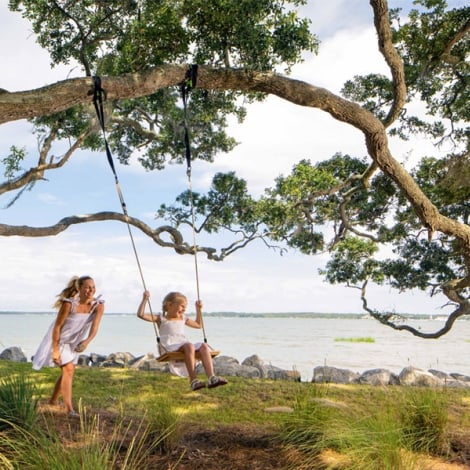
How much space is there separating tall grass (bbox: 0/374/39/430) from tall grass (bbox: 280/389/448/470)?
1.86m

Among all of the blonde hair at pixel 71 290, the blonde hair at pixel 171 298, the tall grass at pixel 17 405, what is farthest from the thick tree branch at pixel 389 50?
the tall grass at pixel 17 405

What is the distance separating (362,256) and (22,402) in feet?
28.6

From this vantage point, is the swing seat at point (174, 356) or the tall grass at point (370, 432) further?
the swing seat at point (174, 356)

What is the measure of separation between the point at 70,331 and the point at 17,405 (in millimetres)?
1063

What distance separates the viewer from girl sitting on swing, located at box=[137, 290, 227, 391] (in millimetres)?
5139

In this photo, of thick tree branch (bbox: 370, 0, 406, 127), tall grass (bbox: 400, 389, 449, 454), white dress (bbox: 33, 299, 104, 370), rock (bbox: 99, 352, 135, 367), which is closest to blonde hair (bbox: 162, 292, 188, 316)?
white dress (bbox: 33, 299, 104, 370)

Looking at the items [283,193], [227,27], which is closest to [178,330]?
[227,27]

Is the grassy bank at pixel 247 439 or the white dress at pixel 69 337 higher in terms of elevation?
the white dress at pixel 69 337

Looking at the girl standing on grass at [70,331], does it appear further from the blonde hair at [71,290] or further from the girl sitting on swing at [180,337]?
the girl sitting on swing at [180,337]

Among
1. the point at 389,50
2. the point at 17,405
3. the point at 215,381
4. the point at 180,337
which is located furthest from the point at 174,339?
the point at 389,50

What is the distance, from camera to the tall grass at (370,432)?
3558 millimetres

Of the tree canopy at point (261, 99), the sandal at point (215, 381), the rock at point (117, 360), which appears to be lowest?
the rock at point (117, 360)

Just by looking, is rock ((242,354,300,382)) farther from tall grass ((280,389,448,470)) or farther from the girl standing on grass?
tall grass ((280,389,448,470))

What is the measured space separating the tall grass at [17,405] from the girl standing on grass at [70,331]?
1.98ft
